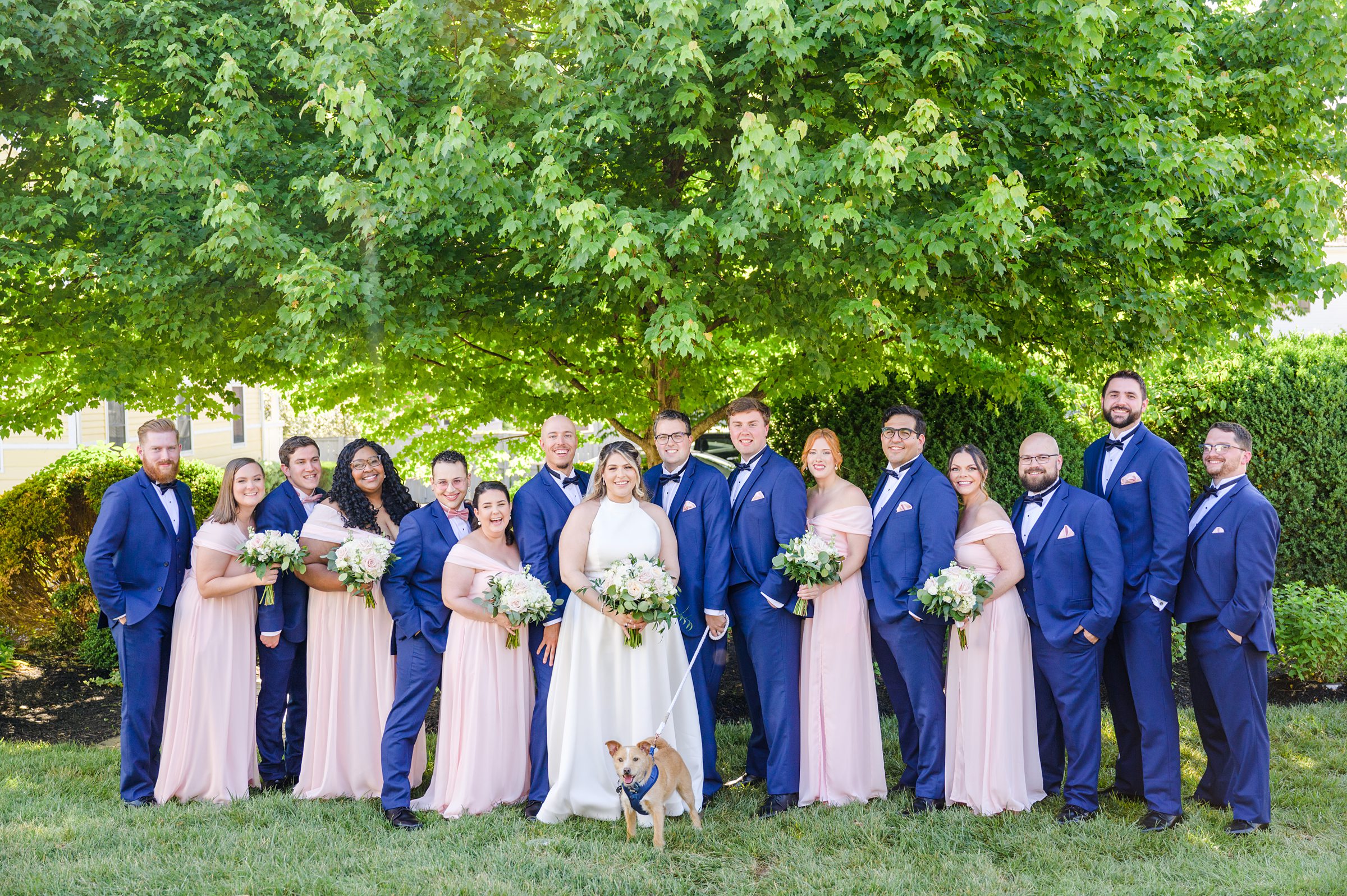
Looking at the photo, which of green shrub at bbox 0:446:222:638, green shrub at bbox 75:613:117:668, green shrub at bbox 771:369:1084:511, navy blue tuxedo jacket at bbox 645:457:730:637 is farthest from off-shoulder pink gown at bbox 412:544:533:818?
green shrub at bbox 0:446:222:638

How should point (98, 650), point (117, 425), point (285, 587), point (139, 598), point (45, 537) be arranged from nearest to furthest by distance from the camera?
point (139, 598)
point (285, 587)
point (98, 650)
point (45, 537)
point (117, 425)

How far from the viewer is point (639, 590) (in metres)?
5.34

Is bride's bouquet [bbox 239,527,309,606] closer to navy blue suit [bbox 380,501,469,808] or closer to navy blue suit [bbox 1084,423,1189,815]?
navy blue suit [bbox 380,501,469,808]

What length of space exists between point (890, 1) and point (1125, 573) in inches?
140

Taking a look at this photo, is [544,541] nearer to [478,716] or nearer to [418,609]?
[418,609]

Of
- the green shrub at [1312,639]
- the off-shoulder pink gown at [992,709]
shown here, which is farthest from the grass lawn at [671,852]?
the green shrub at [1312,639]

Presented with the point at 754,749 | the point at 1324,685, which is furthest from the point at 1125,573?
the point at 1324,685

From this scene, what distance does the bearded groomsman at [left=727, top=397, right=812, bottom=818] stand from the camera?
5.93 m

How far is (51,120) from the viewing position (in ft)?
22.8

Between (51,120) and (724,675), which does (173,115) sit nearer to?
(51,120)

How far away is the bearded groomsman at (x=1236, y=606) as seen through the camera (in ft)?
17.4

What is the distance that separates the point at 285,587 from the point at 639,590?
2.60 metres

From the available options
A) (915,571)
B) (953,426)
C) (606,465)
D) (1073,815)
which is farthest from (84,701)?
(953,426)

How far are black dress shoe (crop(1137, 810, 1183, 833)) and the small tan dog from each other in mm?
2469
